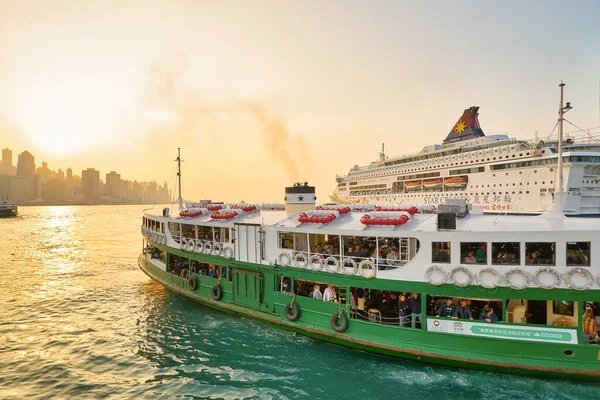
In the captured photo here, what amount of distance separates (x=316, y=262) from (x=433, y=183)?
184ft

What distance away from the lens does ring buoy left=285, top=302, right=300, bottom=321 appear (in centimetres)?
1357

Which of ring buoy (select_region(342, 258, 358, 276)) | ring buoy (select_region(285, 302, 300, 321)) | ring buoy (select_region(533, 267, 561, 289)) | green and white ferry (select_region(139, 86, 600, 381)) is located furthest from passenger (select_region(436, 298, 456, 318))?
ring buoy (select_region(285, 302, 300, 321))

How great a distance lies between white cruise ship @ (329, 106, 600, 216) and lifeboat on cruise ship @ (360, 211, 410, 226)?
2976 centimetres

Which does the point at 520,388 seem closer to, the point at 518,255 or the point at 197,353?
the point at 518,255

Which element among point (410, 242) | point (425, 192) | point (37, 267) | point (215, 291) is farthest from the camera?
point (425, 192)

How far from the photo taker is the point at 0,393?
1069 cm

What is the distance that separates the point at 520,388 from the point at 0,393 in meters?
15.7

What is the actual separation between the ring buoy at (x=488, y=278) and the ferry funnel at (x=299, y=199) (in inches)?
364

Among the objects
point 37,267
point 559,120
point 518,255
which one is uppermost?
point 559,120

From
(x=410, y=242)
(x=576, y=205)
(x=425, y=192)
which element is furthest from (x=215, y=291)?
(x=425, y=192)

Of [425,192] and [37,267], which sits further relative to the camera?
[425,192]

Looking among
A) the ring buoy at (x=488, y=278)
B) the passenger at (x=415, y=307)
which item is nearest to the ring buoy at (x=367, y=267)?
the passenger at (x=415, y=307)

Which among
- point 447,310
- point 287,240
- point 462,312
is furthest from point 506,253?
point 287,240

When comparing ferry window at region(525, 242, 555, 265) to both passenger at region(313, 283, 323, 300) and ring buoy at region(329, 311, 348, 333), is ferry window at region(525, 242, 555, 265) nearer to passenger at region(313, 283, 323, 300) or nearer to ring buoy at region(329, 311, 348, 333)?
ring buoy at region(329, 311, 348, 333)
